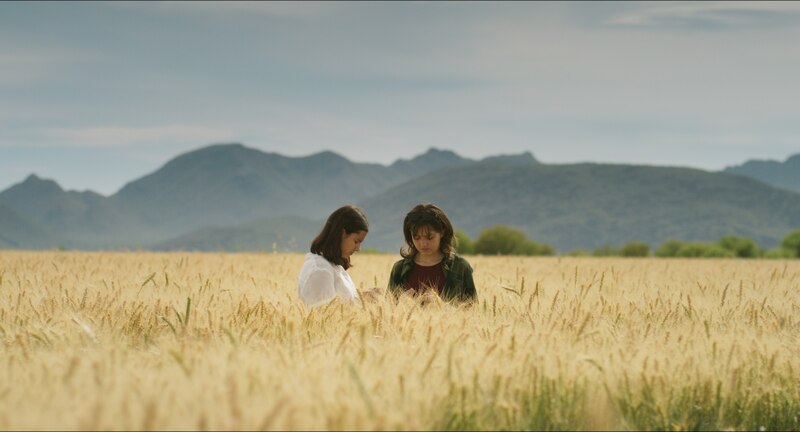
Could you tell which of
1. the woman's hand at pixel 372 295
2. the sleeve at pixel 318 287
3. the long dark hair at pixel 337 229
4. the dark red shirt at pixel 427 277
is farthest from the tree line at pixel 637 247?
the woman's hand at pixel 372 295

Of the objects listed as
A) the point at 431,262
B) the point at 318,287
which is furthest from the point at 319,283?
the point at 431,262

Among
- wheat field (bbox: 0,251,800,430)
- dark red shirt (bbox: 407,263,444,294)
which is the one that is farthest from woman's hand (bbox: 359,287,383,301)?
dark red shirt (bbox: 407,263,444,294)

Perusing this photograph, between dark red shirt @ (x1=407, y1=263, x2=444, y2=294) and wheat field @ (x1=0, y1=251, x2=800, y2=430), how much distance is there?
0.91 meters

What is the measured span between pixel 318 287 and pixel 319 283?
37 millimetres

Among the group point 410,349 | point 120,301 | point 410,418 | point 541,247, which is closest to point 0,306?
point 120,301

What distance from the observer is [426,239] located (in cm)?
662

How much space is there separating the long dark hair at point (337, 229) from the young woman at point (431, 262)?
0.47m

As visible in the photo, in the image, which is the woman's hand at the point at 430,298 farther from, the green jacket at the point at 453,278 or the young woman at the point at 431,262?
the green jacket at the point at 453,278

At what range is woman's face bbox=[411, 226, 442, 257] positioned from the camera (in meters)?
6.60

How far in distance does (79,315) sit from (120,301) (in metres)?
1.16

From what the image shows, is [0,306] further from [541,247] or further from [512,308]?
[541,247]

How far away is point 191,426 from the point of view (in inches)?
111

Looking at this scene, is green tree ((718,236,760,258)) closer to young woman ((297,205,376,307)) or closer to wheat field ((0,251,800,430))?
young woman ((297,205,376,307))

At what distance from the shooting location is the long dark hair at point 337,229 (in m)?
6.34
